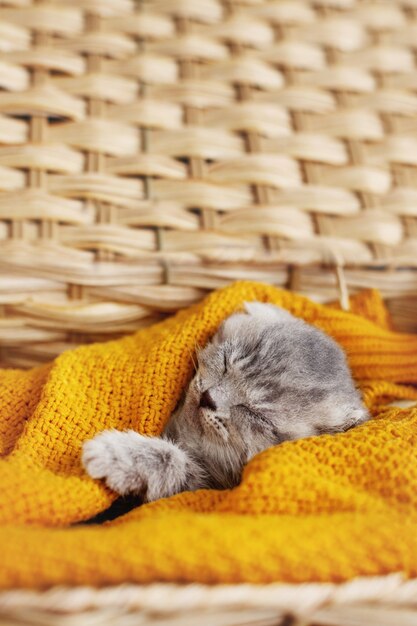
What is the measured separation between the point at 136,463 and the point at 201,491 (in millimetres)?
116

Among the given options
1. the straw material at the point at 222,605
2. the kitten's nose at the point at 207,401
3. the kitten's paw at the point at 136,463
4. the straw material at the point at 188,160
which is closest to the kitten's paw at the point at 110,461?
the kitten's paw at the point at 136,463

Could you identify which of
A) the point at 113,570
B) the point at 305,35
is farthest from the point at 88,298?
the point at 305,35

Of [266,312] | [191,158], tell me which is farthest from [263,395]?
[191,158]

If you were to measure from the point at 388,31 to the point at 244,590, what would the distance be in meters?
1.62

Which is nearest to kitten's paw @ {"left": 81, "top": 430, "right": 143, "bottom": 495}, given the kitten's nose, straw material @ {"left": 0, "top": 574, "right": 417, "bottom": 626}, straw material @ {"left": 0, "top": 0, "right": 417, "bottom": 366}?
the kitten's nose

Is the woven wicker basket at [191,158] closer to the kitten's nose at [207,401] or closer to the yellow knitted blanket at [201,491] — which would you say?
the yellow knitted blanket at [201,491]

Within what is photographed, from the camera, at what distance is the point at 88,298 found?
1.34 m

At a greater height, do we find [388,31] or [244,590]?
[388,31]

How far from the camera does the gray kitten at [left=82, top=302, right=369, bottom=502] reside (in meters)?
1.01

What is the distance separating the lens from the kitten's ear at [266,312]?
1204 mm

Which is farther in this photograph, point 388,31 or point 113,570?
point 388,31

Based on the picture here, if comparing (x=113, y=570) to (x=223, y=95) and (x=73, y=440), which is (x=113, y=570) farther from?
(x=223, y=95)

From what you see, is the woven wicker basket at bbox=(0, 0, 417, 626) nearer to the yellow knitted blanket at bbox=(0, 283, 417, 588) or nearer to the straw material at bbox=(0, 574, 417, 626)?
the yellow knitted blanket at bbox=(0, 283, 417, 588)

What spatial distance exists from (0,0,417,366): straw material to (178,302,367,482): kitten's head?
269mm
